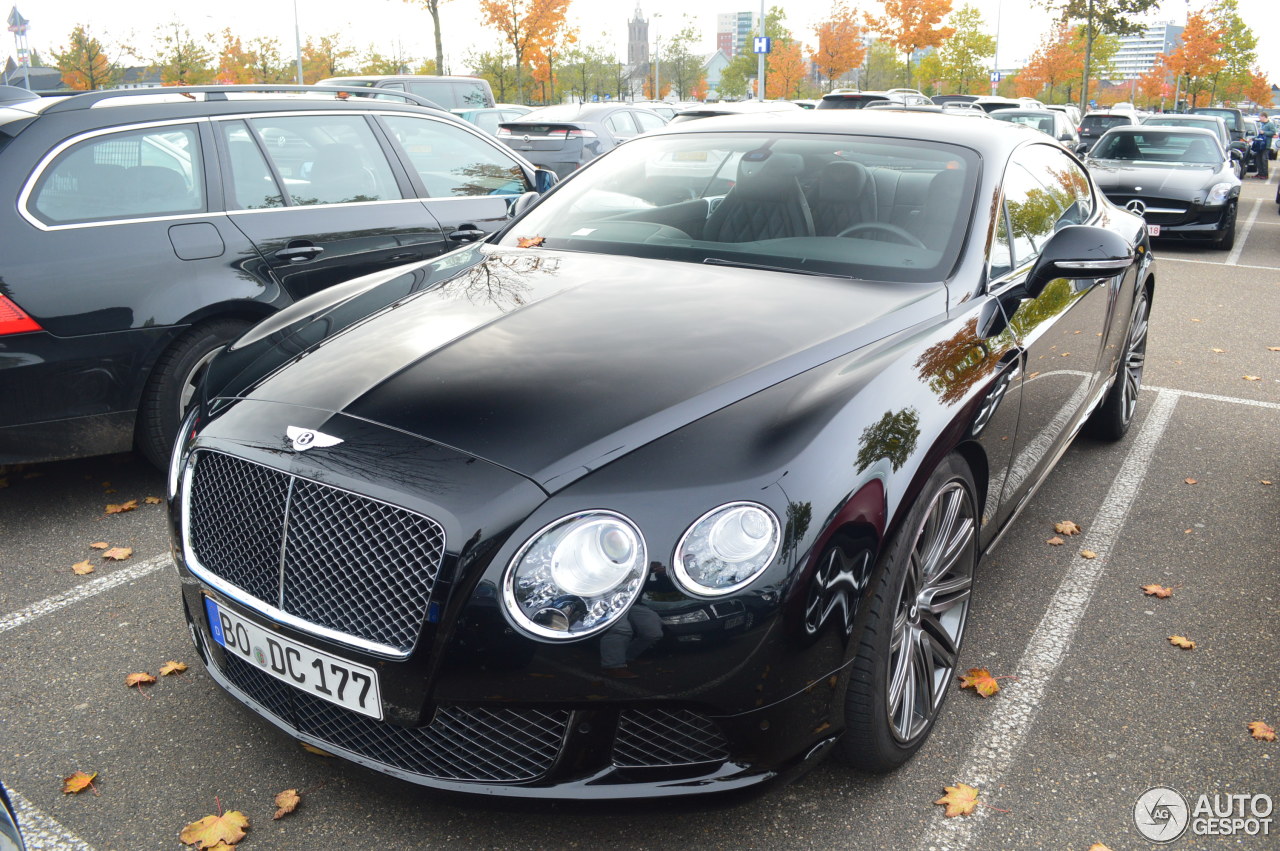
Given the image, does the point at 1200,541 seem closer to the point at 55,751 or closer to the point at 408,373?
the point at 408,373

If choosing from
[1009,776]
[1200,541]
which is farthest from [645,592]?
[1200,541]

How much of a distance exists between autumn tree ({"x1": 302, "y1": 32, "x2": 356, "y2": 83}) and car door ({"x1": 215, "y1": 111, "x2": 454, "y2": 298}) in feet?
136

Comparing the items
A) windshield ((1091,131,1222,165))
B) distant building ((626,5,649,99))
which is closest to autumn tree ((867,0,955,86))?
windshield ((1091,131,1222,165))

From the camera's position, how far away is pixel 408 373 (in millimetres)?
2436

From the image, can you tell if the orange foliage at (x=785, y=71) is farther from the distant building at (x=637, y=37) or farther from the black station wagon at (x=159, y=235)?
the distant building at (x=637, y=37)

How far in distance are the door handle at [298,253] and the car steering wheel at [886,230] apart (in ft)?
8.17

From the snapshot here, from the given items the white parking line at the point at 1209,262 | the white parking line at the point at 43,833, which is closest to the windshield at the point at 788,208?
the white parking line at the point at 43,833

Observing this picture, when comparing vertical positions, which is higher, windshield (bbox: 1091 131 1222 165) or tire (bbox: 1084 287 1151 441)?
windshield (bbox: 1091 131 1222 165)

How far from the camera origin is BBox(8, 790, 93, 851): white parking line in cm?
229

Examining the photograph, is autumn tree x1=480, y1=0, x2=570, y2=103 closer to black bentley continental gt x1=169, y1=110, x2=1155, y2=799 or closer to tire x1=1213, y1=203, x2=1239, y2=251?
tire x1=1213, y1=203, x2=1239, y2=251

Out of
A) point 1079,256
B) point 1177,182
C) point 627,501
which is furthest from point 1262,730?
point 1177,182

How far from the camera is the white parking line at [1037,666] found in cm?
240

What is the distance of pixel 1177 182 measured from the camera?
12.3 meters

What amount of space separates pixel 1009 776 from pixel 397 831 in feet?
4.92
